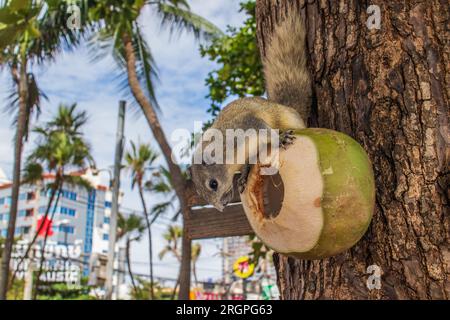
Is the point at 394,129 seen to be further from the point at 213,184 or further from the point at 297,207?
the point at 213,184

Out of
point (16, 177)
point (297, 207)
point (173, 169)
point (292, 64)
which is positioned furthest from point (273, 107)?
point (16, 177)

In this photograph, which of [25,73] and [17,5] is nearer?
[17,5]

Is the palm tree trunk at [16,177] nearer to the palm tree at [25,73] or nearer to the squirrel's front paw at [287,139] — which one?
the palm tree at [25,73]

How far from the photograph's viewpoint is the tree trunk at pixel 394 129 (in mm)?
1054

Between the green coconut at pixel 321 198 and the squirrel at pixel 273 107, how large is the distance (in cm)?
29

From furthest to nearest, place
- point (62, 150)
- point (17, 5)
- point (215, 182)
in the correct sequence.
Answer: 1. point (62, 150)
2. point (215, 182)
3. point (17, 5)

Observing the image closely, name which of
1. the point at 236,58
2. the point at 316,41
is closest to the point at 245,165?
the point at 316,41

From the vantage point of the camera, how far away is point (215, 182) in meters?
1.55

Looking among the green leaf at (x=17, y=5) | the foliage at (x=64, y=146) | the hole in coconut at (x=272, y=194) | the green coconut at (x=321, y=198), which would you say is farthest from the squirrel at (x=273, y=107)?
the foliage at (x=64, y=146)

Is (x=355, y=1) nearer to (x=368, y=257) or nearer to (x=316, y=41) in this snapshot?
(x=316, y=41)

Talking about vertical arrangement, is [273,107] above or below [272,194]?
Result: above

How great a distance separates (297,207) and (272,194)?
137 mm

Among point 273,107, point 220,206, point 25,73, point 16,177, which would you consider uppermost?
point 25,73
